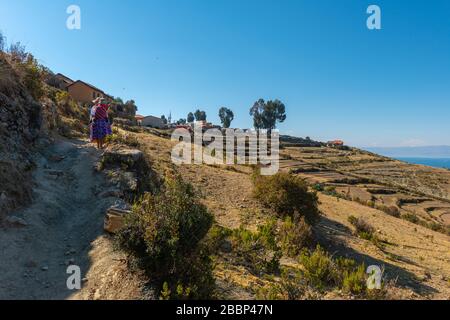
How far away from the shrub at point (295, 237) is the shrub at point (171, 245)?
4036mm

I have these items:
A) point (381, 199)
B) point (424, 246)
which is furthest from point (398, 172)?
point (424, 246)

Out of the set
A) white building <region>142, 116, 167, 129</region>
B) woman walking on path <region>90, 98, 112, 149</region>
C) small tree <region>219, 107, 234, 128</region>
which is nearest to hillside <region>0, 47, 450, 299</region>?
woman walking on path <region>90, 98, 112, 149</region>

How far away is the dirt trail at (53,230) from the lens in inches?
207

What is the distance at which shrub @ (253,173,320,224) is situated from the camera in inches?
469

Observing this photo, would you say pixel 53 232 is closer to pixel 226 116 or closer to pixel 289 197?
pixel 289 197

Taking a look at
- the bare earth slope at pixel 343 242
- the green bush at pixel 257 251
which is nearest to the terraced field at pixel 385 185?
the bare earth slope at pixel 343 242

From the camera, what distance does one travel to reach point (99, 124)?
12383mm

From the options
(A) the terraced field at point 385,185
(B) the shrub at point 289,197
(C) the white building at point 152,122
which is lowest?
(A) the terraced field at point 385,185

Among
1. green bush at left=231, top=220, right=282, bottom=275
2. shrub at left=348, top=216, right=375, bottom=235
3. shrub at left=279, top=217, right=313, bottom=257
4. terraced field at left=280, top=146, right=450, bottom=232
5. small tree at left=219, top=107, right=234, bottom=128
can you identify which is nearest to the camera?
green bush at left=231, top=220, right=282, bottom=275

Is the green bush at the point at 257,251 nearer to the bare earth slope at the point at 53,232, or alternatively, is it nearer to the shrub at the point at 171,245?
the shrub at the point at 171,245

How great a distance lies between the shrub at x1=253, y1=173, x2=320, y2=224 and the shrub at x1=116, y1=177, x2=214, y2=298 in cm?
670

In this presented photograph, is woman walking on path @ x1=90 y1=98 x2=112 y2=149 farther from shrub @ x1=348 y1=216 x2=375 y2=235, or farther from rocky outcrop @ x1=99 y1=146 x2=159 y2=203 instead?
shrub @ x1=348 y1=216 x2=375 y2=235
